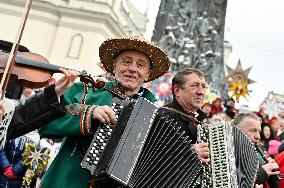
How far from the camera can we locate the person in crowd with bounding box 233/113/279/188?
151 inches

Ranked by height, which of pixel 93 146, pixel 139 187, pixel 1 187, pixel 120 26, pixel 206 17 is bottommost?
pixel 1 187

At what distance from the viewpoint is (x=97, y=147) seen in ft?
8.32

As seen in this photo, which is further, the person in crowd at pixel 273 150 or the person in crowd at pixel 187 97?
the person in crowd at pixel 273 150

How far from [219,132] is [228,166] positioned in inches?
9.9

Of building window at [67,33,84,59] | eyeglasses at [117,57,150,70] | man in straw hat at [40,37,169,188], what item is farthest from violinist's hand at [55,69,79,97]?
building window at [67,33,84,59]

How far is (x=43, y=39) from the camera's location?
86.8 ft

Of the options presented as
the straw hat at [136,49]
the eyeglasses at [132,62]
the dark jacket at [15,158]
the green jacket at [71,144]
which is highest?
the straw hat at [136,49]

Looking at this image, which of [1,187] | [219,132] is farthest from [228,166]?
[1,187]

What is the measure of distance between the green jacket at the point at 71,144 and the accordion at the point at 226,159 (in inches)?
32.5

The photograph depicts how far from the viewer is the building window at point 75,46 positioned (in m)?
25.7

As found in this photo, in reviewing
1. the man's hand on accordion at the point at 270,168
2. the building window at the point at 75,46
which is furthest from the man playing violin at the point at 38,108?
the building window at the point at 75,46

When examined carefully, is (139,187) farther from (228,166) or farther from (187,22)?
(187,22)

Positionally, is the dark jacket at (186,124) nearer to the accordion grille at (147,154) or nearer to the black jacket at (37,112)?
the accordion grille at (147,154)

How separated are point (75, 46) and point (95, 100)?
2334 centimetres
